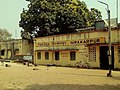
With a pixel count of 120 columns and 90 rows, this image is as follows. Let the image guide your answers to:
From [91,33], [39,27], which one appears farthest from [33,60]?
[91,33]

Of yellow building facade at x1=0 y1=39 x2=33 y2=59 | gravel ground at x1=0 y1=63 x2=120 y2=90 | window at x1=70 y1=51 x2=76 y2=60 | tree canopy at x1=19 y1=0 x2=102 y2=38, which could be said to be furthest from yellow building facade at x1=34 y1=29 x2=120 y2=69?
yellow building facade at x1=0 y1=39 x2=33 y2=59

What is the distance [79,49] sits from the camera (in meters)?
37.6

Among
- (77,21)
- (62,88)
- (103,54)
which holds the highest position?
(77,21)

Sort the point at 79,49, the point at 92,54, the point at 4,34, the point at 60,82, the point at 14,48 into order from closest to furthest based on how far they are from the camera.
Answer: the point at 60,82, the point at 92,54, the point at 79,49, the point at 14,48, the point at 4,34

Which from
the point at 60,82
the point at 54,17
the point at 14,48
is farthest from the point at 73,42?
the point at 14,48

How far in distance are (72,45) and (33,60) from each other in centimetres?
1117

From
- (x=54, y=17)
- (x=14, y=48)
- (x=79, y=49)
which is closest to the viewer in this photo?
(x=79, y=49)

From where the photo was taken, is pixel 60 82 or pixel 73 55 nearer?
pixel 60 82

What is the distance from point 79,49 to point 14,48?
28.2 meters

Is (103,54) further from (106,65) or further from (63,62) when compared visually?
(63,62)

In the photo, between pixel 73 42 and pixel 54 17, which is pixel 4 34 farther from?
pixel 73 42

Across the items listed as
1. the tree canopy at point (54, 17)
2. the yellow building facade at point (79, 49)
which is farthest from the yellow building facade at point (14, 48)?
the yellow building facade at point (79, 49)

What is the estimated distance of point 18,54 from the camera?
60531mm

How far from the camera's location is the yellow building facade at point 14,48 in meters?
58.3
